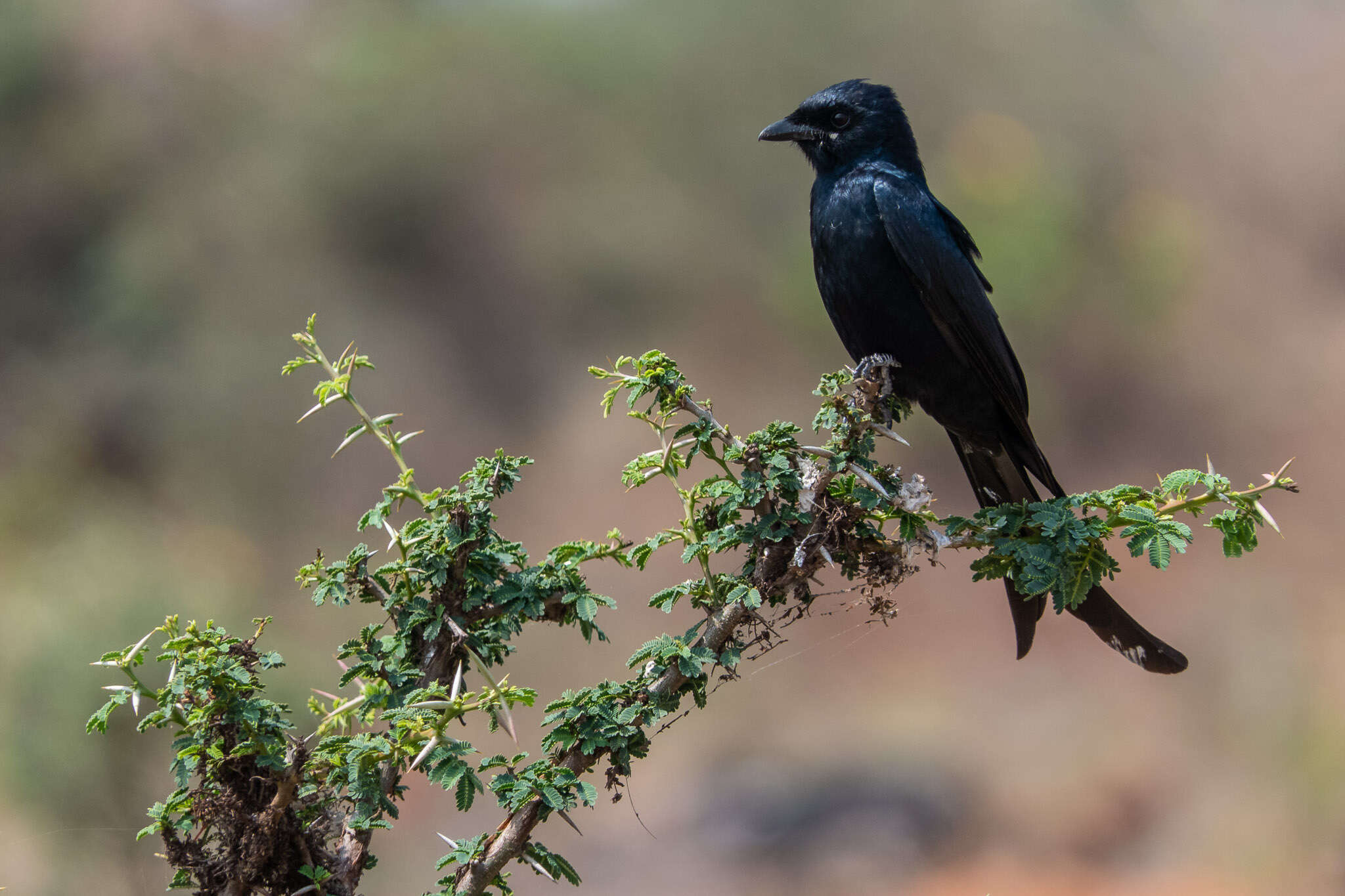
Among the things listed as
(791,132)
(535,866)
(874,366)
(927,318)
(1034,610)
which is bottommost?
(535,866)

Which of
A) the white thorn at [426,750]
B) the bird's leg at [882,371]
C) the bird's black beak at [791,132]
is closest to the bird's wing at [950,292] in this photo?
the bird's leg at [882,371]

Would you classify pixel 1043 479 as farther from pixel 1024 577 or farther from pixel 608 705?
pixel 608 705

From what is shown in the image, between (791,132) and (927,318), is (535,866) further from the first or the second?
(791,132)

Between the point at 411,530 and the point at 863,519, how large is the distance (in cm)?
60

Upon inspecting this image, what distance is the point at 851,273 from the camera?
1926mm

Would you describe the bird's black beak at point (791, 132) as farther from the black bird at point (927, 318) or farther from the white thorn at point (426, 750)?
the white thorn at point (426, 750)

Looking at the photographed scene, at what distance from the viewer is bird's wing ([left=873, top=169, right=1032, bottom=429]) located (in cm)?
185

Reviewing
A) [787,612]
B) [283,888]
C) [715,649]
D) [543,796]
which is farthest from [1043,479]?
[283,888]

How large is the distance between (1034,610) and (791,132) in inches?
43.6

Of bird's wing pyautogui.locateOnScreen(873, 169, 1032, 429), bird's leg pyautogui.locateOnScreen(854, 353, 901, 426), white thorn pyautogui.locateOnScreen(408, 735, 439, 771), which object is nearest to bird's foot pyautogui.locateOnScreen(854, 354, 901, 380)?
bird's leg pyautogui.locateOnScreen(854, 353, 901, 426)

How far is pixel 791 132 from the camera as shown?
2.12 meters

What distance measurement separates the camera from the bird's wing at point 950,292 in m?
1.85

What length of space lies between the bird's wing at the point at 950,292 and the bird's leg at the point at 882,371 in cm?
12

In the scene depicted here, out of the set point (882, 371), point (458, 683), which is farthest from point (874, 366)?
point (458, 683)
